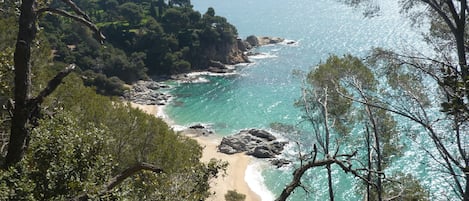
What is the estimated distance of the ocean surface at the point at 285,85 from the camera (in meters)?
28.9

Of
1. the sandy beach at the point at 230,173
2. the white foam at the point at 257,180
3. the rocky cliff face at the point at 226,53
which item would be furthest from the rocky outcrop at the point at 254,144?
the rocky cliff face at the point at 226,53

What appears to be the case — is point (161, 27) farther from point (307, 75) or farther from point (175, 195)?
point (175, 195)

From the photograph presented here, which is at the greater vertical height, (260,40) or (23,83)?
(260,40)

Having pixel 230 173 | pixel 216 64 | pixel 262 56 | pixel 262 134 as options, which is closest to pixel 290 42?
pixel 262 56

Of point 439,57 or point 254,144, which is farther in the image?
point 254,144

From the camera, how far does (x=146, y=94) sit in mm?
51938

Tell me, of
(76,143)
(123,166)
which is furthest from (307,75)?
(76,143)

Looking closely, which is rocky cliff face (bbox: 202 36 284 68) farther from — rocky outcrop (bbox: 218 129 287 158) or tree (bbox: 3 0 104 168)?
tree (bbox: 3 0 104 168)

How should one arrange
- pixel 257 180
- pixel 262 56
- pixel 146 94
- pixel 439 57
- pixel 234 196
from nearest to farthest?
pixel 439 57 < pixel 234 196 < pixel 257 180 < pixel 146 94 < pixel 262 56

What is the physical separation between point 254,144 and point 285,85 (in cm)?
1897

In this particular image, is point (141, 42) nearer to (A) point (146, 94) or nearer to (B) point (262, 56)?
(A) point (146, 94)

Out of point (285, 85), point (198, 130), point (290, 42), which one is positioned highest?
point (290, 42)

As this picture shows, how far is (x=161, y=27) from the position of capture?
217ft

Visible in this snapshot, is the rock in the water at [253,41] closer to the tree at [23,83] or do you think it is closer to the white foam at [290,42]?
the white foam at [290,42]
